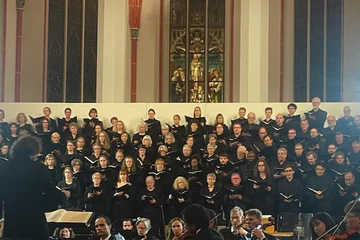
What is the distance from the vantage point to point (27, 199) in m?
A: 4.80

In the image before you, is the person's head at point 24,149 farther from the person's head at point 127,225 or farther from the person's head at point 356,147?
the person's head at point 356,147

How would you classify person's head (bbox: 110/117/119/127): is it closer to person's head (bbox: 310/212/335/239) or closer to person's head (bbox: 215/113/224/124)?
person's head (bbox: 215/113/224/124)

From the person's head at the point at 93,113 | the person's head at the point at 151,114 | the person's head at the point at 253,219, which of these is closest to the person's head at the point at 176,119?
the person's head at the point at 151,114

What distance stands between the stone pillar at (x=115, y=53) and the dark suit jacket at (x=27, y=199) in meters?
10.0

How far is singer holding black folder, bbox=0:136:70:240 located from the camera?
4.80 metres

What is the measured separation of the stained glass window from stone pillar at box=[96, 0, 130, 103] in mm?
1500

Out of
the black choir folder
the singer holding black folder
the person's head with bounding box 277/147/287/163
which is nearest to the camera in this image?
the singer holding black folder

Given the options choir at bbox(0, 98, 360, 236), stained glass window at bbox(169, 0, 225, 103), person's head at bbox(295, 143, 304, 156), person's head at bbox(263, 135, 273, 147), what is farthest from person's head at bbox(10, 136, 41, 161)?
stained glass window at bbox(169, 0, 225, 103)

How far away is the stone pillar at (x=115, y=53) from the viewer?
48.8 ft

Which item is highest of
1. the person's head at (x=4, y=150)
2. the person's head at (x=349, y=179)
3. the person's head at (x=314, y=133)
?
the person's head at (x=314, y=133)

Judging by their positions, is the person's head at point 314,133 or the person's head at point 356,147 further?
the person's head at point 314,133

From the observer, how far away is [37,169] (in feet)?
15.9

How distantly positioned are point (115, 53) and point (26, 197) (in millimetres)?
10297

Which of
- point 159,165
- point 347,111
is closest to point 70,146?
point 159,165
